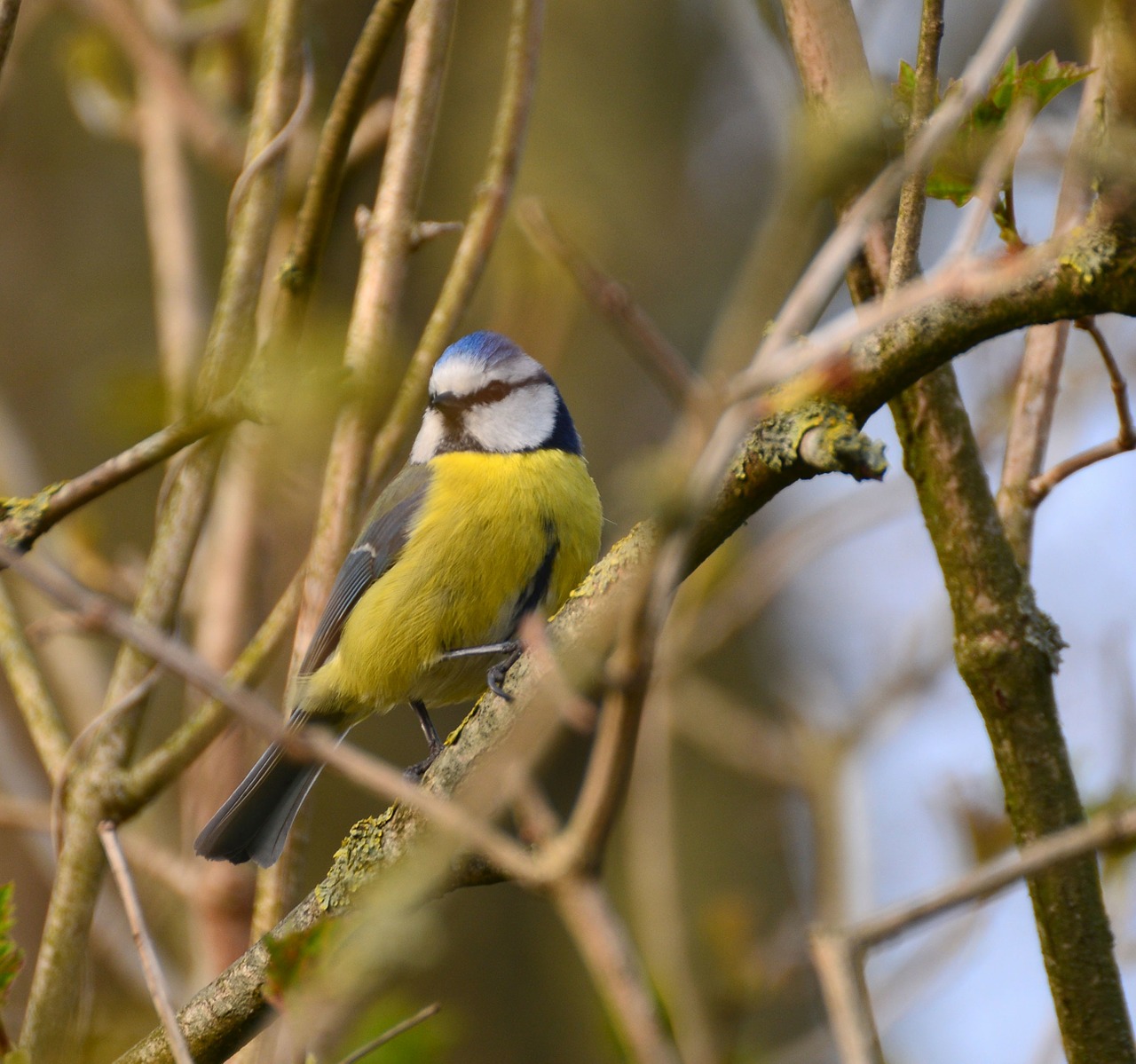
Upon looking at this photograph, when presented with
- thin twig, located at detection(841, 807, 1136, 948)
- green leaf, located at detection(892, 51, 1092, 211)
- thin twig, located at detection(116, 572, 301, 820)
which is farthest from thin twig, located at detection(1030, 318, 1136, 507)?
thin twig, located at detection(116, 572, 301, 820)

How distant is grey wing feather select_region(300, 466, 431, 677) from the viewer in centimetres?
275

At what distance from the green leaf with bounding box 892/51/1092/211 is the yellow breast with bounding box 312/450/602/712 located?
134 cm

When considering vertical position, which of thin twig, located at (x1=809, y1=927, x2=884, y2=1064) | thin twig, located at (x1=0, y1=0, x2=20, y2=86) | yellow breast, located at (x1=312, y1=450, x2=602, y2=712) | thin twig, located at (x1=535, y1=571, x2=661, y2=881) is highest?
thin twig, located at (x1=0, y1=0, x2=20, y2=86)

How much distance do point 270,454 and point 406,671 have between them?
1017 millimetres

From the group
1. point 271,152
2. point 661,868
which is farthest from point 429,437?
point 661,868

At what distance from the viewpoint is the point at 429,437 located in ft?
9.97

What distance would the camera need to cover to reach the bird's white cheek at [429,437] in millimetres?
2973

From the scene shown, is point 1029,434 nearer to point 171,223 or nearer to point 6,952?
point 6,952

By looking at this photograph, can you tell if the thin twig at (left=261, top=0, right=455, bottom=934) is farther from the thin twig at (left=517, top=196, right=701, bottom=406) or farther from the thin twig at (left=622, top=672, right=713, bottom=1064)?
the thin twig at (left=517, top=196, right=701, bottom=406)

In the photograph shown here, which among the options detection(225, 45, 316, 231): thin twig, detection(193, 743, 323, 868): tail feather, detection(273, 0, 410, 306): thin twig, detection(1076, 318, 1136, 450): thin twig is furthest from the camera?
detection(193, 743, 323, 868): tail feather

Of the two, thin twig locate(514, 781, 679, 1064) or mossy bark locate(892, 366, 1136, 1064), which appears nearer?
thin twig locate(514, 781, 679, 1064)

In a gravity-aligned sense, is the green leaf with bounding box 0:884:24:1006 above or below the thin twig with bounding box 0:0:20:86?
below

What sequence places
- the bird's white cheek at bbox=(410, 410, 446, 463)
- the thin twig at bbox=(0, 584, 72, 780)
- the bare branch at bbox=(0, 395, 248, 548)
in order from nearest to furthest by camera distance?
the bare branch at bbox=(0, 395, 248, 548), the thin twig at bbox=(0, 584, 72, 780), the bird's white cheek at bbox=(410, 410, 446, 463)

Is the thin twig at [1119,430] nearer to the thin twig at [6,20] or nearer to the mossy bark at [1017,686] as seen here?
the mossy bark at [1017,686]
